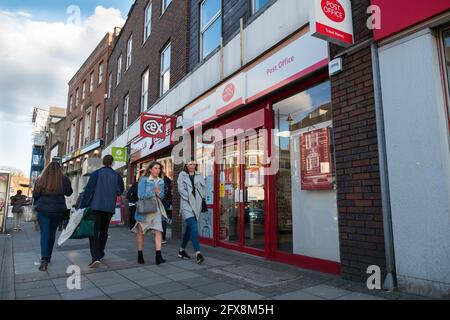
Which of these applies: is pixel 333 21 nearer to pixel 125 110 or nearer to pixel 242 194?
pixel 242 194

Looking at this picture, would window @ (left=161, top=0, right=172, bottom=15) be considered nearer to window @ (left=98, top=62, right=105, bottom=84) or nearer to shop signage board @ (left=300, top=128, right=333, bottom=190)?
shop signage board @ (left=300, top=128, right=333, bottom=190)

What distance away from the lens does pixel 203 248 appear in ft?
24.4

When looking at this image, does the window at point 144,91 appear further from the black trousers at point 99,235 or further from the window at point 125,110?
the black trousers at point 99,235

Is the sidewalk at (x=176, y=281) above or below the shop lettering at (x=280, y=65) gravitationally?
below

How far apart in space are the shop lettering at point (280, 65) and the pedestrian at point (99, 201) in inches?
126

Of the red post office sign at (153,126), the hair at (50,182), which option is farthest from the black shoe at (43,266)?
the red post office sign at (153,126)

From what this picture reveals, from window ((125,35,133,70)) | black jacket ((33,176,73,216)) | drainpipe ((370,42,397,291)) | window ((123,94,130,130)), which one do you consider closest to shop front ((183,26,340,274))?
drainpipe ((370,42,397,291))

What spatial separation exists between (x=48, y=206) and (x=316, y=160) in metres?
4.10

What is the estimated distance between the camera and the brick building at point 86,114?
67.6 feet

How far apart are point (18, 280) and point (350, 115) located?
4.84 metres

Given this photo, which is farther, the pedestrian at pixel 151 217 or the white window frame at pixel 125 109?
the white window frame at pixel 125 109

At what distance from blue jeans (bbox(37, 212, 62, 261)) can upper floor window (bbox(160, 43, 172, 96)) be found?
6702 mm

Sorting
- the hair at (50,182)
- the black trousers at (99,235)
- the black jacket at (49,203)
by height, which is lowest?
the black trousers at (99,235)

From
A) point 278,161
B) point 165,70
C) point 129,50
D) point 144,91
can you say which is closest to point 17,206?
point 144,91
